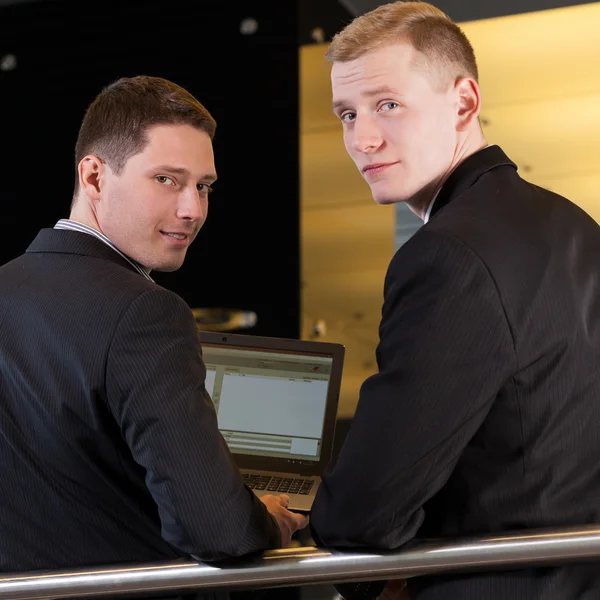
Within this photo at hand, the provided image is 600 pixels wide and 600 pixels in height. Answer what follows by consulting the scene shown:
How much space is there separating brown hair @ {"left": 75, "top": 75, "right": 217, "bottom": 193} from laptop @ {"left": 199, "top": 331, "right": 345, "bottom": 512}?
48 cm

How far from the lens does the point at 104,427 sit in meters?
1.30

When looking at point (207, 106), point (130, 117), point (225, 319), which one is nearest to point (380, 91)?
point (130, 117)

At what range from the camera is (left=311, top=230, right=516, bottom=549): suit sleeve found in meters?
1.14

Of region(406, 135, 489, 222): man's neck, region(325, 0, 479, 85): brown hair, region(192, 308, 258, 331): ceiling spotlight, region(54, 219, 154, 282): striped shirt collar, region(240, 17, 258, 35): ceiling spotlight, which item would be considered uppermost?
region(240, 17, 258, 35): ceiling spotlight

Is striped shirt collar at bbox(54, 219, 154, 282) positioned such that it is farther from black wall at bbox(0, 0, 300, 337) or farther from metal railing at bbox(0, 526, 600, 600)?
black wall at bbox(0, 0, 300, 337)

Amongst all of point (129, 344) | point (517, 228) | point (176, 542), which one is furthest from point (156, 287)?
point (517, 228)

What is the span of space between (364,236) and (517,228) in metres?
Answer: 2.16

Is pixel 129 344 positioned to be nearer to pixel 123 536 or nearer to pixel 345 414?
pixel 123 536

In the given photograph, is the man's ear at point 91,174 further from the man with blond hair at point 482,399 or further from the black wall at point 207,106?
the black wall at point 207,106

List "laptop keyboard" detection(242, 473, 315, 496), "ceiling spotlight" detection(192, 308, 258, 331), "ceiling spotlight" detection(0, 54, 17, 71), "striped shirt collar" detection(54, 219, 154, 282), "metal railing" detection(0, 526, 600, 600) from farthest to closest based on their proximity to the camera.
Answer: "ceiling spotlight" detection(0, 54, 17, 71) → "ceiling spotlight" detection(192, 308, 258, 331) → "laptop keyboard" detection(242, 473, 315, 496) → "striped shirt collar" detection(54, 219, 154, 282) → "metal railing" detection(0, 526, 600, 600)

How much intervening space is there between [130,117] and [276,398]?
0.59 meters

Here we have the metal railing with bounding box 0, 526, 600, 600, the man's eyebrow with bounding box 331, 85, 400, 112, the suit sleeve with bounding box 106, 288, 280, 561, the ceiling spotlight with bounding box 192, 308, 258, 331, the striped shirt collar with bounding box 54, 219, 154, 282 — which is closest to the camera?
the metal railing with bounding box 0, 526, 600, 600

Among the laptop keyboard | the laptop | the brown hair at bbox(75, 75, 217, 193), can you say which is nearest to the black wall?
the laptop

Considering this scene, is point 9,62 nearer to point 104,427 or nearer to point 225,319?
point 225,319
